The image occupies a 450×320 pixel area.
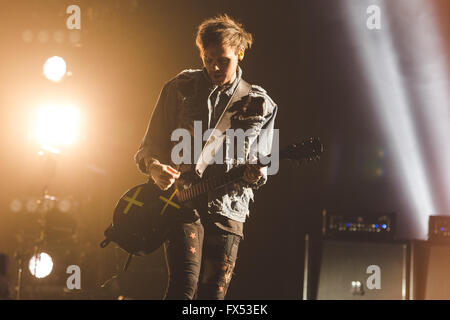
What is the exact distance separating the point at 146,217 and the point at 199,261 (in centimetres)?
36

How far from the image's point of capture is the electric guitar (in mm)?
Answer: 2467

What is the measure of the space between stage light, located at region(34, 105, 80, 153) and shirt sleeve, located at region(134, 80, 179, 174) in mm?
2969

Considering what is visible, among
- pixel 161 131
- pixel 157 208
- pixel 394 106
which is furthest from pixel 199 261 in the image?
pixel 394 106

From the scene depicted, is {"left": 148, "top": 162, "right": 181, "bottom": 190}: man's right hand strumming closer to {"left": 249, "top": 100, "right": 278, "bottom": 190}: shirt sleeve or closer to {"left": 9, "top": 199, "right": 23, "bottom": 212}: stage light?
{"left": 249, "top": 100, "right": 278, "bottom": 190}: shirt sleeve

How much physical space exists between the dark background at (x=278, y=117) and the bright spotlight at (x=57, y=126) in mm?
146

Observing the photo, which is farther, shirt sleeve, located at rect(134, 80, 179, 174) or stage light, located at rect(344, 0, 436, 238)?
stage light, located at rect(344, 0, 436, 238)

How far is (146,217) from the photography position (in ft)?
8.34

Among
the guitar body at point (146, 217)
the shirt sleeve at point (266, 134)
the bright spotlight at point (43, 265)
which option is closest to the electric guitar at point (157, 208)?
the guitar body at point (146, 217)

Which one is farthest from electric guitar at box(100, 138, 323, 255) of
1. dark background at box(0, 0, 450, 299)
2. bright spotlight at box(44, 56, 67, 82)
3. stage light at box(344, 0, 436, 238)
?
bright spotlight at box(44, 56, 67, 82)

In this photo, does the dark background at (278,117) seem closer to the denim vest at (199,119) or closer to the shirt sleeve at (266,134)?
the shirt sleeve at (266,134)

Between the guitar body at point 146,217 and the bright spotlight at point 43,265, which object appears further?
the bright spotlight at point 43,265

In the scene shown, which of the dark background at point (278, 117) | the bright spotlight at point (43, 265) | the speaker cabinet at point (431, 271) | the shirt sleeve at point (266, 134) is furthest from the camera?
the bright spotlight at point (43, 265)

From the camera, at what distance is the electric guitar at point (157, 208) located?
247 centimetres

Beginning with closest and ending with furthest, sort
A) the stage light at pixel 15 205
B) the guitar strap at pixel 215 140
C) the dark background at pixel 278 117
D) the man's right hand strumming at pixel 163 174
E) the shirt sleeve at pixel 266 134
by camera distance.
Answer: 1. the man's right hand strumming at pixel 163 174
2. the guitar strap at pixel 215 140
3. the shirt sleeve at pixel 266 134
4. the dark background at pixel 278 117
5. the stage light at pixel 15 205
